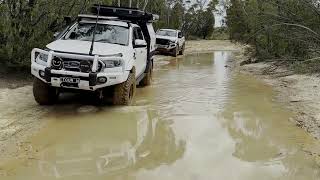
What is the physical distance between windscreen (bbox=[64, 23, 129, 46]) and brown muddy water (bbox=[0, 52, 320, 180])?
4.57 feet

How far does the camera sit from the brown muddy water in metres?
5.76

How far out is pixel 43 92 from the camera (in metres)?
9.23

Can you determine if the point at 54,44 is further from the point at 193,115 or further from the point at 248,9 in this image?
the point at 248,9

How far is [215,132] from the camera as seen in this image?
25.9ft

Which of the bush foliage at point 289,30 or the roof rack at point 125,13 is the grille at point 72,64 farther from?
the bush foliage at point 289,30

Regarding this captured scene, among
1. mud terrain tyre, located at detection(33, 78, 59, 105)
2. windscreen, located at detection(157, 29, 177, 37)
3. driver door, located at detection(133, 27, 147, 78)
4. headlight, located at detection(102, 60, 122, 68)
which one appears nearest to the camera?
headlight, located at detection(102, 60, 122, 68)

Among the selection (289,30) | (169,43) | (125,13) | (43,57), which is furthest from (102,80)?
(169,43)

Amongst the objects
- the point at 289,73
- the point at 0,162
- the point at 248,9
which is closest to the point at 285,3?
the point at 289,73

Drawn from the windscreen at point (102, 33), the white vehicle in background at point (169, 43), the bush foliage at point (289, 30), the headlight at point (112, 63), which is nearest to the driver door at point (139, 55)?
the windscreen at point (102, 33)

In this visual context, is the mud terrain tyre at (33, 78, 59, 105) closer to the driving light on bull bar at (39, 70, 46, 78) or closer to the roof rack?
the driving light on bull bar at (39, 70, 46, 78)

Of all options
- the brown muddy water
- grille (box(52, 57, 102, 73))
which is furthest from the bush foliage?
grille (box(52, 57, 102, 73))

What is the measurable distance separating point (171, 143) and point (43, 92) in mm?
3260

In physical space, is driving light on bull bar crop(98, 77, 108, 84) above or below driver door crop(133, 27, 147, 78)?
below

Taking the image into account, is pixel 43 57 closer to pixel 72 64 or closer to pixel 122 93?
pixel 72 64
